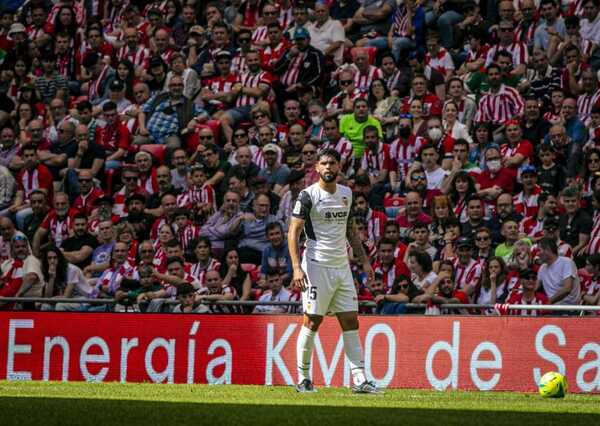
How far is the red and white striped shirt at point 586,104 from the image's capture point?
19.2m

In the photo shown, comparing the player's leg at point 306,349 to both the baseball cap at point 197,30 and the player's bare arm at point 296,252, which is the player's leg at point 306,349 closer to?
the player's bare arm at point 296,252

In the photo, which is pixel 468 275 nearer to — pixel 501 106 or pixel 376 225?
pixel 376 225

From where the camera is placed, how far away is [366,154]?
19.8 m

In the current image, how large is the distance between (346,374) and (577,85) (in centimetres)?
644

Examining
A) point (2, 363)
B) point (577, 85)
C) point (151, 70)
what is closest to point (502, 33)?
point (577, 85)

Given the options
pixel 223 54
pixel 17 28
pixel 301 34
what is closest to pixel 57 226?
pixel 223 54

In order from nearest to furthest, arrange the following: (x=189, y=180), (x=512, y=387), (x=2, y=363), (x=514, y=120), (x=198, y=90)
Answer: (x=512, y=387)
(x=2, y=363)
(x=514, y=120)
(x=189, y=180)
(x=198, y=90)

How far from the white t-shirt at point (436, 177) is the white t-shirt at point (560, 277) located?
2935 millimetres

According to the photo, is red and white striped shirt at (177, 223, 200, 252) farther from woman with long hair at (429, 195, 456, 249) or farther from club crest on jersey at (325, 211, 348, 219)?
club crest on jersey at (325, 211, 348, 219)

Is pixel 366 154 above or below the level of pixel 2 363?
above

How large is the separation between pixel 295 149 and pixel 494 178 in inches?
127

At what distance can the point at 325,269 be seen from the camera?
1294 centimetres

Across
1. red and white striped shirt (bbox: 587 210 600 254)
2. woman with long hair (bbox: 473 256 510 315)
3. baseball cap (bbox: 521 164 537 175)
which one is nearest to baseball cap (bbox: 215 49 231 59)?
baseball cap (bbox: 521 164 537 175)

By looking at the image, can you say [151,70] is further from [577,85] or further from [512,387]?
[512,387]
